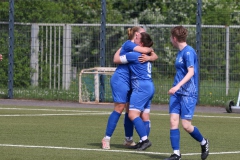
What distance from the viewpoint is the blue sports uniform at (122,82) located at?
11312 millimetres

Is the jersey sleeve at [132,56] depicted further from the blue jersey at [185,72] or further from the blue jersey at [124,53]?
the blue jersey at [185,72]

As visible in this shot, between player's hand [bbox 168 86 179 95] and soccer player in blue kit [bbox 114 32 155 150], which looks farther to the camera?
soccer player in blue kit [bbox 114 32 155 150]

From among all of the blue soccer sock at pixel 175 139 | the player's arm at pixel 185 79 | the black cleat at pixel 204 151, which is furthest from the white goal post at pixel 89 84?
the player's arm at pixel 185 79

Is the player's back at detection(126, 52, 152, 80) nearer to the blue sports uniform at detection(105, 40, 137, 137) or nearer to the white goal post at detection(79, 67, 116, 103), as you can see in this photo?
the blue sports uniform at detection(105, 40, 137, 137)

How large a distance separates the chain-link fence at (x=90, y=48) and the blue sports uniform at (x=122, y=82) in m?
9.14

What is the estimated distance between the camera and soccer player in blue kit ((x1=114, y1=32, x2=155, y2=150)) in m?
11.1

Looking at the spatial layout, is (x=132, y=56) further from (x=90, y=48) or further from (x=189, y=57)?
(x=90, y=48)

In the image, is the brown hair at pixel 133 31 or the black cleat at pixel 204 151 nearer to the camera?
the black cleat at pixel 204 151

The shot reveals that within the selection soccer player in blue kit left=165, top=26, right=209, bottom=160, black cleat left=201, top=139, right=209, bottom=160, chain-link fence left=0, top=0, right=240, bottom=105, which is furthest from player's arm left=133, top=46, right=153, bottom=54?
chain-link fence left=0, top=0, right=240, bottom=105

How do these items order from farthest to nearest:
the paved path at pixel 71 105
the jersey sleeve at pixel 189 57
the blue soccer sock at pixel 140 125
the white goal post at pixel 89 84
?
the white goal post at pixel 89 84
the paved path at pixel 71 105
the blue soccer sock at pixel 140 125
the jersey sleeve at pixel 189 57

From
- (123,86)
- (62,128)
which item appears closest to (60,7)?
(62,128)

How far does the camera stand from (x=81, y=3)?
84.6ft

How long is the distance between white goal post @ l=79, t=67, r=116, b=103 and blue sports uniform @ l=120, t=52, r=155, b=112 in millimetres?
9380

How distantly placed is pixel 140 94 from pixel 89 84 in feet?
32.7
